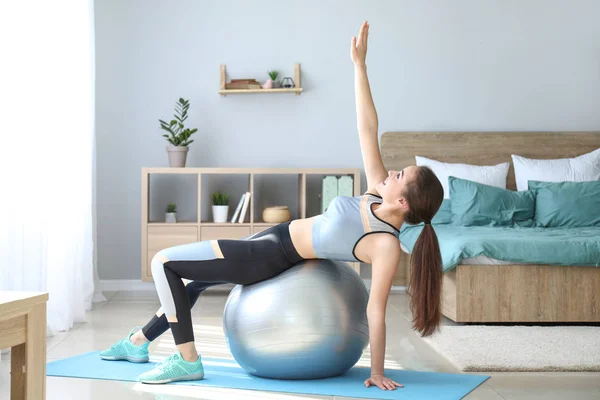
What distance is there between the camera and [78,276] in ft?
13.8

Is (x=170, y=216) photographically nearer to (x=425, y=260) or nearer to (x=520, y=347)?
(x=520, y=347)

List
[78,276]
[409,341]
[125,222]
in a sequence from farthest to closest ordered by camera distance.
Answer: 1. [125,222]
2. [78,276]
3. [409,341]

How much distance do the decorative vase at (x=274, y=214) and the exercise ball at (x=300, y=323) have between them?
8.28 ft

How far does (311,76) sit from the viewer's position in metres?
5.71

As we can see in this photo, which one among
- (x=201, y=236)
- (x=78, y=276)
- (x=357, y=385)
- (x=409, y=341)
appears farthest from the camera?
(x=201, y=236)

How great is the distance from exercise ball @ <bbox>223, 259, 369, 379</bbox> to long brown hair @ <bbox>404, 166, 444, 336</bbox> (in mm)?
263

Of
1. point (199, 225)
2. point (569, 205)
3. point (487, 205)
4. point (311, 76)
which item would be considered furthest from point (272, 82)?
point (569, 205)

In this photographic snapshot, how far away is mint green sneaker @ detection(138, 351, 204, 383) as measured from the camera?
9.02ft

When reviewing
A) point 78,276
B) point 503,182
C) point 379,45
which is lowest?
point 78,276

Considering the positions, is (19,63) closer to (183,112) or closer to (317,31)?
(183,112)

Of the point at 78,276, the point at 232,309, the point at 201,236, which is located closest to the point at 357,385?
the point at 232,309

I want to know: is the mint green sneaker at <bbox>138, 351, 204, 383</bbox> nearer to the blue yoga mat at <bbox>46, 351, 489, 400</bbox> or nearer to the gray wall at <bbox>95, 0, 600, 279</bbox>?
the blue yoga mat at <bbox>46, 351, 489, 400</bbox>

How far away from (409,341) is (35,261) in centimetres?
192

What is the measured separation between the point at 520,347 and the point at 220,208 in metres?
2.58
